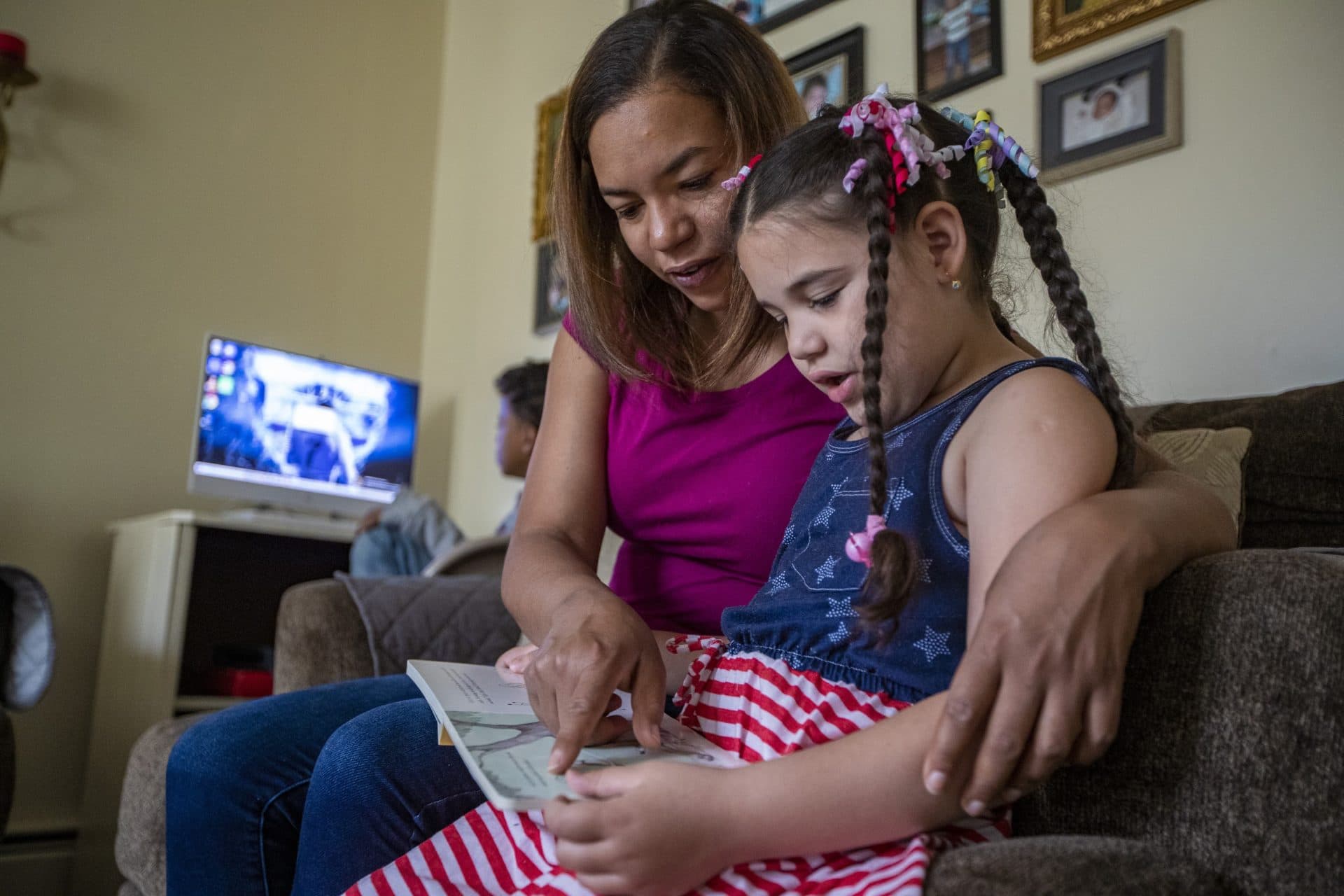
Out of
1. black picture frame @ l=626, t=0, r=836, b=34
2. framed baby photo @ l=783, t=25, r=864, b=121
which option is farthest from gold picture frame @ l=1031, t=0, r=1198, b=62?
black picture frame @ l=626, t=0, r=836, b=34

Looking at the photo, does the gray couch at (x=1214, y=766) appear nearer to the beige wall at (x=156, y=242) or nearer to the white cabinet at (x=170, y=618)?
the white cabinet at (x=170, y=618)

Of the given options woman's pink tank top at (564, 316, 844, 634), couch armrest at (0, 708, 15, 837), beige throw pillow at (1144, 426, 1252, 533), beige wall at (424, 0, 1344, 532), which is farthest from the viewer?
couch armrest at (0, 708, 15, 837)

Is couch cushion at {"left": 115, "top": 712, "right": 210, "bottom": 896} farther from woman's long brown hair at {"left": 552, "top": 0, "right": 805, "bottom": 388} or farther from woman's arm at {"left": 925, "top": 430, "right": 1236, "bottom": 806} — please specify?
woman's arm at {"left": 925, "top": 430, "right": 1236, "bottom": 806}

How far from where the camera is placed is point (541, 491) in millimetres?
1108

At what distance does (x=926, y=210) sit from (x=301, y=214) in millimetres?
2739

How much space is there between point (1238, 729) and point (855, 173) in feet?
1.44

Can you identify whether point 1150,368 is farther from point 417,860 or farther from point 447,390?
point 447,390

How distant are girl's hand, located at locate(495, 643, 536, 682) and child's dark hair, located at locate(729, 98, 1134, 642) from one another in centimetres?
35

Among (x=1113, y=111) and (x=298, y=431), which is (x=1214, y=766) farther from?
(x=298, y=431)

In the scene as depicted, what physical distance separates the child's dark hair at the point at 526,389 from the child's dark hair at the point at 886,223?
1.62 metres

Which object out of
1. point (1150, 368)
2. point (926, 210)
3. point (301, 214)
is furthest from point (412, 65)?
point (926, 210)

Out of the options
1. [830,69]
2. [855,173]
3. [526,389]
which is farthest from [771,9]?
[855,173]

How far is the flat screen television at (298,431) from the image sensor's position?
8.74 feet

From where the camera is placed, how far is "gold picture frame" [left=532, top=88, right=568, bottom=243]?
2932 mm
